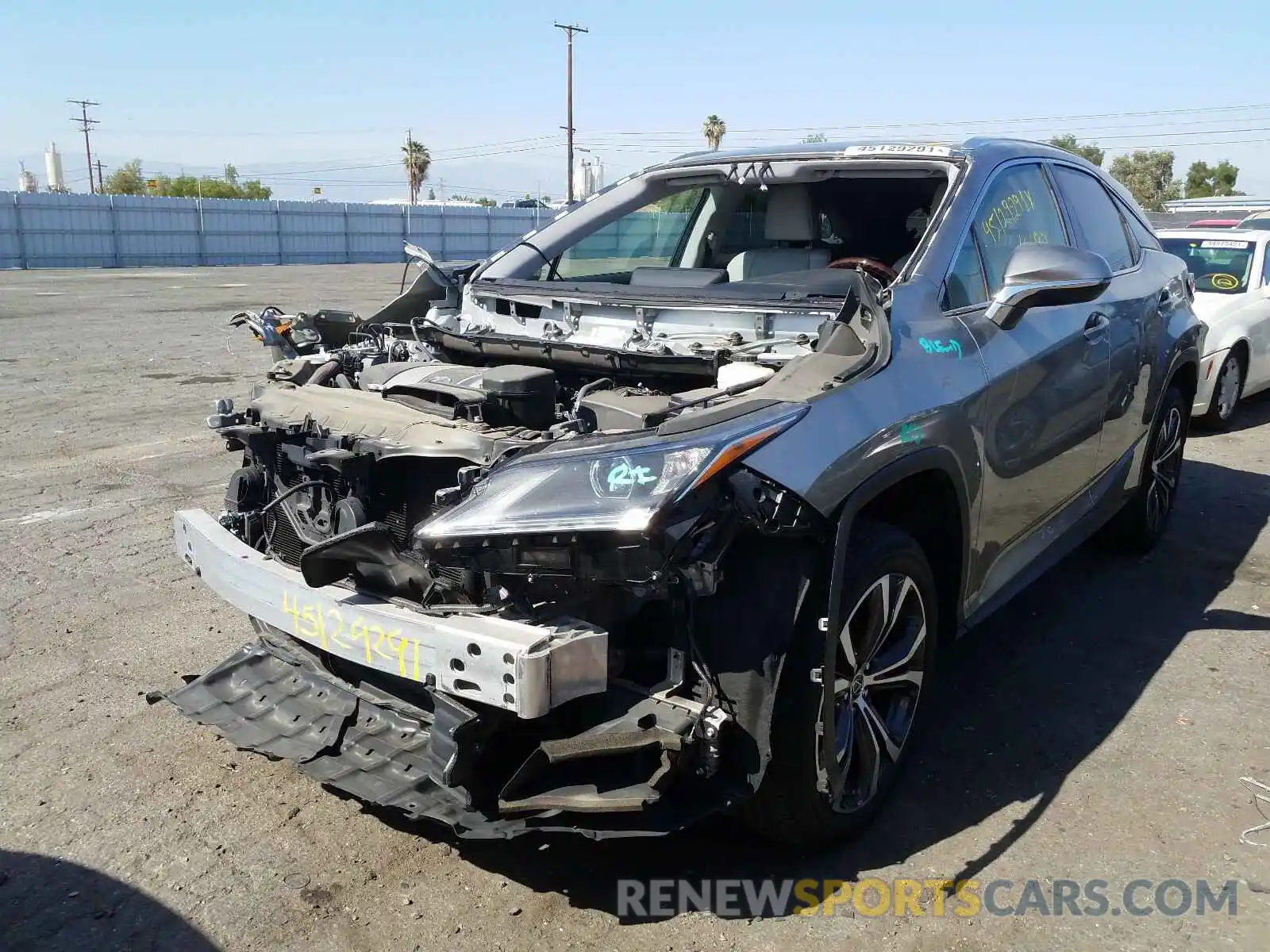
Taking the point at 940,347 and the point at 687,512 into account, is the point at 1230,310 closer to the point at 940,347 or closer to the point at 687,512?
the point at 940,347

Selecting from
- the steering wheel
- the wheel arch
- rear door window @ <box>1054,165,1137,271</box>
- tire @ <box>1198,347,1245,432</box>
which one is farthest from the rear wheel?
the wheel arch

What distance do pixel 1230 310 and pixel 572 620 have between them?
813 centimetres

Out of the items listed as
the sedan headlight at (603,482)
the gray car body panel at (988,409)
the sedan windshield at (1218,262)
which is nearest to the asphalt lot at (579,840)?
the gray car body panel at (988,409)

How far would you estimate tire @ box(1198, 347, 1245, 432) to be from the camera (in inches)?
341

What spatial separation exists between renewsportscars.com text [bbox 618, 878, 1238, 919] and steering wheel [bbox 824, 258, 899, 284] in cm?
196

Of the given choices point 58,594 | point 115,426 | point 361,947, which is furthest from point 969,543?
point 115,426

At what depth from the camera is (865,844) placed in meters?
3.04

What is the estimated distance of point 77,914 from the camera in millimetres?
2746

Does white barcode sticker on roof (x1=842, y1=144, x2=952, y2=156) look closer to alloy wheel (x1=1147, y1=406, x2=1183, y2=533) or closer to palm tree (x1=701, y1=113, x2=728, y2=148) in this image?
alloy wheel (x1=1147, y1=406, x2=1183, y2=533)

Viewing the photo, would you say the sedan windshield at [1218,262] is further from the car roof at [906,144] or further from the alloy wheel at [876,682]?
the alloy wheel at [876,682]

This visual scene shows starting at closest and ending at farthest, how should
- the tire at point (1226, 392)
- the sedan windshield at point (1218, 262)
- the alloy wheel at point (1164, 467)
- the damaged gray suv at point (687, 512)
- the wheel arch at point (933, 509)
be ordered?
the damaged gray suv at point (687, 512) → the wheel arch at point (933, 509) → the alloy wheel at point (1164, 467) → the tire at point (1226, 392) → the sedan windshield at point (1218, 262)

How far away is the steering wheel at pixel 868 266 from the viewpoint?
388cm

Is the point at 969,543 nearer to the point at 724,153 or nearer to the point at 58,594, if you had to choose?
the point at 724,153

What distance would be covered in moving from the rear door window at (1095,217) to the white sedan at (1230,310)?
404 centimetres
